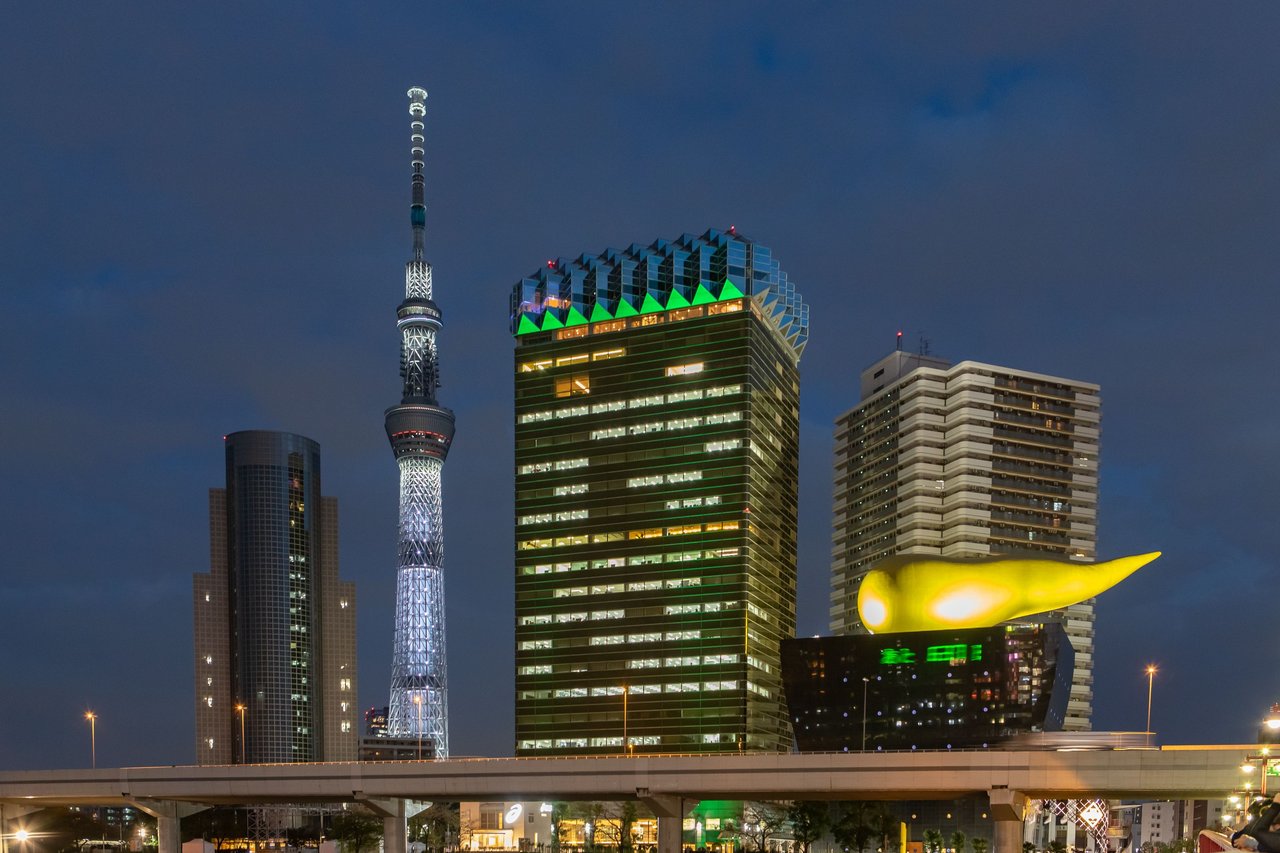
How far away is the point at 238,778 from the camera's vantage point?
353 feet

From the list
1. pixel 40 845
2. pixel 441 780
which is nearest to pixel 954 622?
pixel 441 780

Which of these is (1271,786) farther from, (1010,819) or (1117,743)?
(1117,743)

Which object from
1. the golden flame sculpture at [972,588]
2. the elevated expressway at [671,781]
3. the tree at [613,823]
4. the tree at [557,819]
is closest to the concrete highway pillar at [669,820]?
the elevated expressway at [671,781]

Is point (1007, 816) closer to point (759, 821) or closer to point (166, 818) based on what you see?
point (166, 818)

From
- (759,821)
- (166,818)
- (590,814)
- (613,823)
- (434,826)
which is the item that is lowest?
(759,821)

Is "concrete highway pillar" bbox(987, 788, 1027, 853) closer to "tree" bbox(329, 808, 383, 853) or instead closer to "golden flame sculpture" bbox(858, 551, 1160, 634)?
"golden flame sculpture" bbox(858, 551, 1160, 634)

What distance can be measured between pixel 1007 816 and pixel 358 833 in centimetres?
8946

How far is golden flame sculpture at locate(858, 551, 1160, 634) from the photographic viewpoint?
116688mm

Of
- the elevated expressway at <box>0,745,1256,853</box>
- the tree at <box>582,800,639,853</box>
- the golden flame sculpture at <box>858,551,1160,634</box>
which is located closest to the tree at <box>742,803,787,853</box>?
the tree at <box>582,800,639,853</box>

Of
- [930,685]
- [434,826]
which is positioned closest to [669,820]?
[930,685]

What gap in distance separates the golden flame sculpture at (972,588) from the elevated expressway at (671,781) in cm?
3133

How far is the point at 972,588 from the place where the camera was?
4855 inches

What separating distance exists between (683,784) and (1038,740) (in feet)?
156

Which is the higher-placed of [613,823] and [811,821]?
[811,821]
